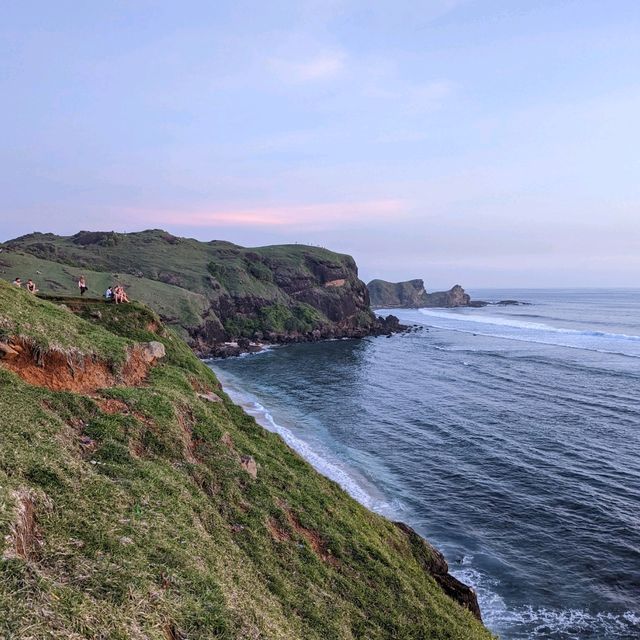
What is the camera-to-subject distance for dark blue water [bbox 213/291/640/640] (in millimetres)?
20688

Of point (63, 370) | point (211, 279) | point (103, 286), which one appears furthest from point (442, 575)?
point (211, 279)

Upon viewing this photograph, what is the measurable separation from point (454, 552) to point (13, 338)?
22252 mm

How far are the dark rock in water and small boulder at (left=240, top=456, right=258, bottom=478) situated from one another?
8098 millimetres

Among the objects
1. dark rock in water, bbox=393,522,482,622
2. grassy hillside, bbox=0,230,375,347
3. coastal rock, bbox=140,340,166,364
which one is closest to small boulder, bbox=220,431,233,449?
coastal rock, bbox=140,340,166,364

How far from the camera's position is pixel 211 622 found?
8039 millimetres

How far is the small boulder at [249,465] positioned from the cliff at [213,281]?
69473 mm

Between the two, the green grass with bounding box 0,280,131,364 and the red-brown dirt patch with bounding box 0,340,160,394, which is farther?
the green grass with bounding box 0,280,131,364

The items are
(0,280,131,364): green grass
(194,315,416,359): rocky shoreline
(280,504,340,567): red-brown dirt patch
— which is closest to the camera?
(280,504,340,567): red-brown dirt patch

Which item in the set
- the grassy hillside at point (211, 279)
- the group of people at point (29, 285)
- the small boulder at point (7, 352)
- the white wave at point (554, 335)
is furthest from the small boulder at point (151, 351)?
the white wave at point (554, 335)

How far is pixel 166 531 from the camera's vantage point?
10180 mm

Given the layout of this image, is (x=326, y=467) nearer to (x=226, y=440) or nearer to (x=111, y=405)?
(x=226, y=440)

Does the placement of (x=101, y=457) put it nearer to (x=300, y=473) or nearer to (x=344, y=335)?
(x=300, y=473)

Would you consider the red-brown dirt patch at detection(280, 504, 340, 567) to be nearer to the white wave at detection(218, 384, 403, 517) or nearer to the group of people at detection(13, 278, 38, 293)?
the white wave at detection(218, 384, 403, 517)

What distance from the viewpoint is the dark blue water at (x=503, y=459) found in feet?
67.9
